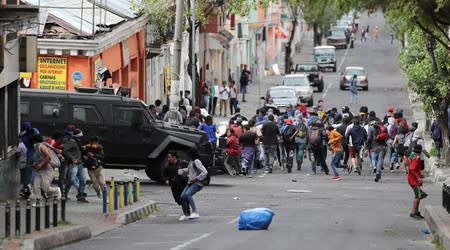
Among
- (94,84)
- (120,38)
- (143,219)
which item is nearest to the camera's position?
(143,219)

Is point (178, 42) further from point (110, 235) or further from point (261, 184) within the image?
point (110, 235)

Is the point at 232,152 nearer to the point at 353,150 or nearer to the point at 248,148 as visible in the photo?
the point at 248,148

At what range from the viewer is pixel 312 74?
7631 cm

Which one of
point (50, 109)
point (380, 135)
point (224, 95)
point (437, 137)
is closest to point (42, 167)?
point (50, 109)

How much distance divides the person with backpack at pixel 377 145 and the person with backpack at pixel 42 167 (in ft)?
41.0

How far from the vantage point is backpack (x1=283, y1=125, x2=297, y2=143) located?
37.5 meters

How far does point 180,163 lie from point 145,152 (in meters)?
6.05

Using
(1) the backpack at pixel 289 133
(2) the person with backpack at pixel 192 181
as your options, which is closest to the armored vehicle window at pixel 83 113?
(2) the person with backpack at pixel 192 181

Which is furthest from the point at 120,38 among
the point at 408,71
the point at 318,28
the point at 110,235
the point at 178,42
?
the point at 318,28

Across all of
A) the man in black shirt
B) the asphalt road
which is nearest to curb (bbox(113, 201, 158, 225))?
the asphalt road

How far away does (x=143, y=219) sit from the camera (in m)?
25.3

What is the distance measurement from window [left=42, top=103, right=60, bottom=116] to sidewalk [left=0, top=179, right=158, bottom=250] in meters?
2.32

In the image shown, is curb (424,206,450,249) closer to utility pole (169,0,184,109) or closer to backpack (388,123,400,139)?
backpack (388,123,400,139)

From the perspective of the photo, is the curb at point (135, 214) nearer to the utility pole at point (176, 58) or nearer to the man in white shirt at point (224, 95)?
the utility pole at point (176, 58)
